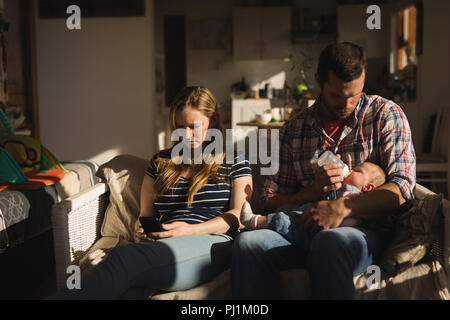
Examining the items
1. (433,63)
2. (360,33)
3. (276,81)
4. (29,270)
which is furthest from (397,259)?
(276,81)

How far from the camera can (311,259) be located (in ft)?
5.50

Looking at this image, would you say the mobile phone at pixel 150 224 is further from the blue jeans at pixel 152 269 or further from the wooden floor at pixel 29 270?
the wooden floor at pixel 29 270

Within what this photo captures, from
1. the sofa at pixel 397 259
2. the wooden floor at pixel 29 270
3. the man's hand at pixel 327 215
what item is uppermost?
the man's hand at pixel 327 215

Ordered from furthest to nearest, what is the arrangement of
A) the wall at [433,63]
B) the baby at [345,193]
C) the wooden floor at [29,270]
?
the wall at [433,63] → the wooden floor at [29,270] → the baby at [345,193]

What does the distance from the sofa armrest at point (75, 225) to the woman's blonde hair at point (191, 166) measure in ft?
1.02

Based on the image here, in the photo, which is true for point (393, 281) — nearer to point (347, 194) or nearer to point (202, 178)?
point (347, 194)

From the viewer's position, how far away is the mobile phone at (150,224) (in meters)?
1.93

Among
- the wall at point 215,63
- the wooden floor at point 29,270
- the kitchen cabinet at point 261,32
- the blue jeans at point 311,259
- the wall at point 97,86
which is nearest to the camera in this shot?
the blue jeans at point 311,259

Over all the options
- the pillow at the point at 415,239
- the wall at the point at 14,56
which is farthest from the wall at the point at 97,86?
the pillow at the point at 415,239

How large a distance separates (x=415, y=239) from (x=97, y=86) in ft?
14.2

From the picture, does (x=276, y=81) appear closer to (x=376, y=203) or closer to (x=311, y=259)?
(x=376, y=203)

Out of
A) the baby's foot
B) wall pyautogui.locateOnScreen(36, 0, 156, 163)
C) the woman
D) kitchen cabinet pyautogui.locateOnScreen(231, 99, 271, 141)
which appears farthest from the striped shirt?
kitchen cabinet pyautogui.locateOnScreen(231, 99, 271, 141)

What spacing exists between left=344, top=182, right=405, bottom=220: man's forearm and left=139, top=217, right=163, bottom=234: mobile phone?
706 mm
